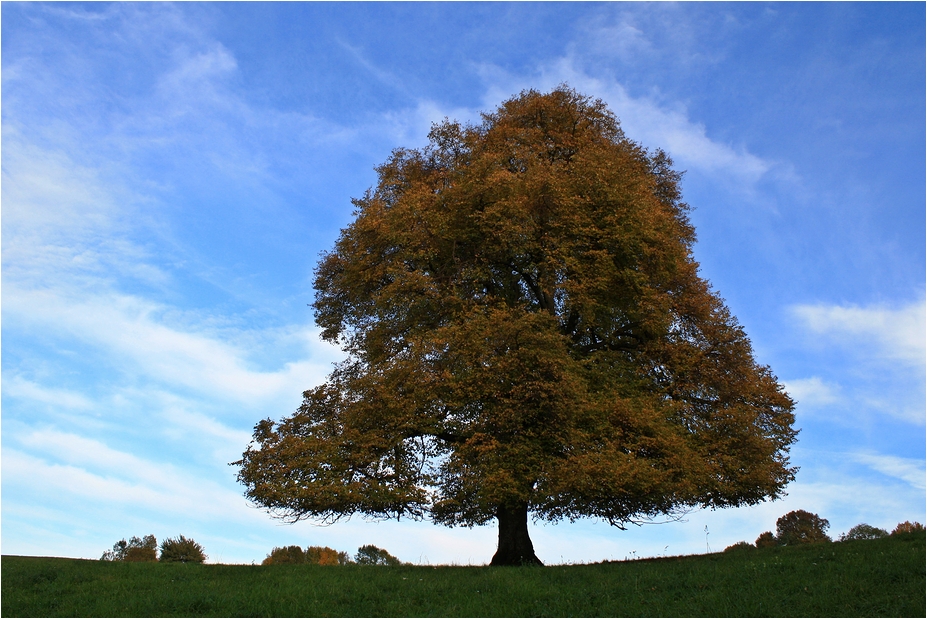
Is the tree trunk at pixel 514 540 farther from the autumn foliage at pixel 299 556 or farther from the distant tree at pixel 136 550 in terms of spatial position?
the distant tree at pixel 136 550

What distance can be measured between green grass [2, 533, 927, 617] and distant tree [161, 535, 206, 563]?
8653mm

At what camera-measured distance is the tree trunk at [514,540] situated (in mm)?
21330

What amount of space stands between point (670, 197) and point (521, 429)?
559 inches

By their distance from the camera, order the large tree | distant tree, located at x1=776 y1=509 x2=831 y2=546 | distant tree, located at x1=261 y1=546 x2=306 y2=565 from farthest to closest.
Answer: distant tree, located at x1=776 y1=509 x2=831 y2=546 < distant tree, located at x1=261 y1=546 x2=306 y2=565 < the large tree

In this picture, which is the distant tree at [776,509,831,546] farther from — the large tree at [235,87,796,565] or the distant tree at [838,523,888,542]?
the large tree at [235,87,796,565]

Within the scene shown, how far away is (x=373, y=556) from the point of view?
1160 inches

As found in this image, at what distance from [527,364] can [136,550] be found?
25486 mm

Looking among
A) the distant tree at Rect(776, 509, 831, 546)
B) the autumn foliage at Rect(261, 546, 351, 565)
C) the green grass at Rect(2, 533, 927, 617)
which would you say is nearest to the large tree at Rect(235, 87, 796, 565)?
the green grass at Rect(2, 533, 927, 617)

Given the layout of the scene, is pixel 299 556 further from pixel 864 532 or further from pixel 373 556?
pixel 864 532

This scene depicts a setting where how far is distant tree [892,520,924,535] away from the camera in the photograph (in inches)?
783

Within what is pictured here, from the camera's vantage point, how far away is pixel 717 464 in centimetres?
2091

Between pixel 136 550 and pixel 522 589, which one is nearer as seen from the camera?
pixel 522 589

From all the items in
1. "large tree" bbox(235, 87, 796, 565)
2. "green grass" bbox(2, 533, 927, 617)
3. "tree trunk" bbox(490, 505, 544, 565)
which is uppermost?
"large tree" bbox(235, 87, 796, 565)

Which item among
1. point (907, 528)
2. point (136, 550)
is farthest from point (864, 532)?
point (136, 550)
